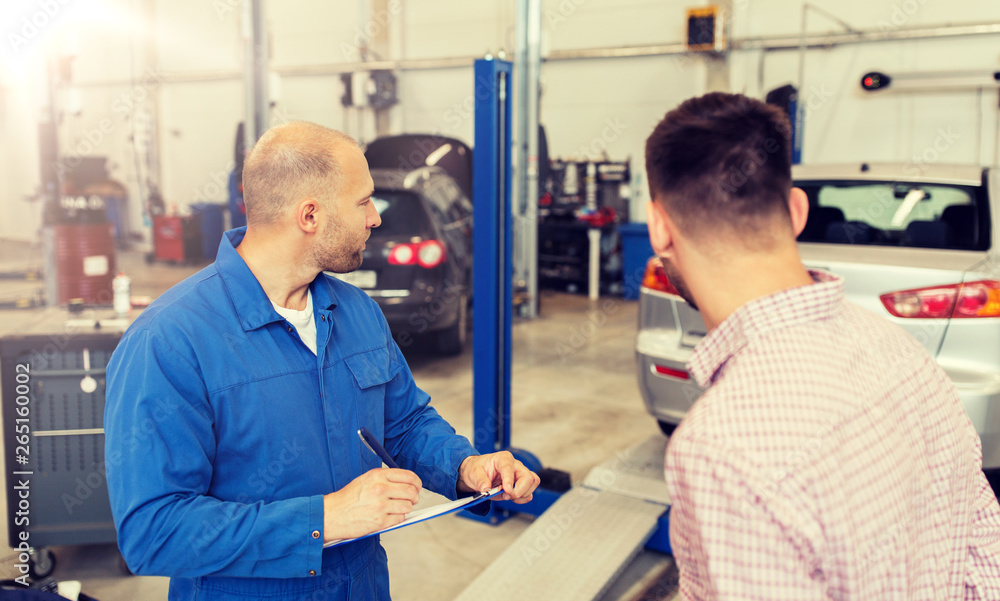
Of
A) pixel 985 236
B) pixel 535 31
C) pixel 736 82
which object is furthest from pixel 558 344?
pixel 736 82

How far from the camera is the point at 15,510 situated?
2.98 metres

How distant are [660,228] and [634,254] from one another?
30.0 feet

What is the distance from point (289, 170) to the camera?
1.54 m

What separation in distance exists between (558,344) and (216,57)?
11.0 m

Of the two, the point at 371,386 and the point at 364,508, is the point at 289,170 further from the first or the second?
the point at 364,508

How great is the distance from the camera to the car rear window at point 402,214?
5.88 meters

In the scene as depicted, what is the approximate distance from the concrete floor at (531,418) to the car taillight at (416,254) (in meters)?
0.94

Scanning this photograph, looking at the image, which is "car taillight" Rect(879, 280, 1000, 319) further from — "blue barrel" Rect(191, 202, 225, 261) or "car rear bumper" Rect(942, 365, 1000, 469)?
"blue barrel" Rect(191, 202, 225, 261)

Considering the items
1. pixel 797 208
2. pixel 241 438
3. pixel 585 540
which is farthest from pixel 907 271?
pixel 241 438

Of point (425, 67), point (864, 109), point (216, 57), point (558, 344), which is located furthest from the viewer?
point (216, 57)

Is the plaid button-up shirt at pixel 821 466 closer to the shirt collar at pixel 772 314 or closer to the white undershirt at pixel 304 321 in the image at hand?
the shirt collar at pixel 772 314

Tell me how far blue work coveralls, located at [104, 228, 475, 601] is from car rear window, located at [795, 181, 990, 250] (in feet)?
8.97

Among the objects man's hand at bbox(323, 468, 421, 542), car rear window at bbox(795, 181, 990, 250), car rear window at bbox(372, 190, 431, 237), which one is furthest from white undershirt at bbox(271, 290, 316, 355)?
car rear window at bbox(372, 190, 431, 237)

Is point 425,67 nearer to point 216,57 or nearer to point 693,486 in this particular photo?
point 216,57
